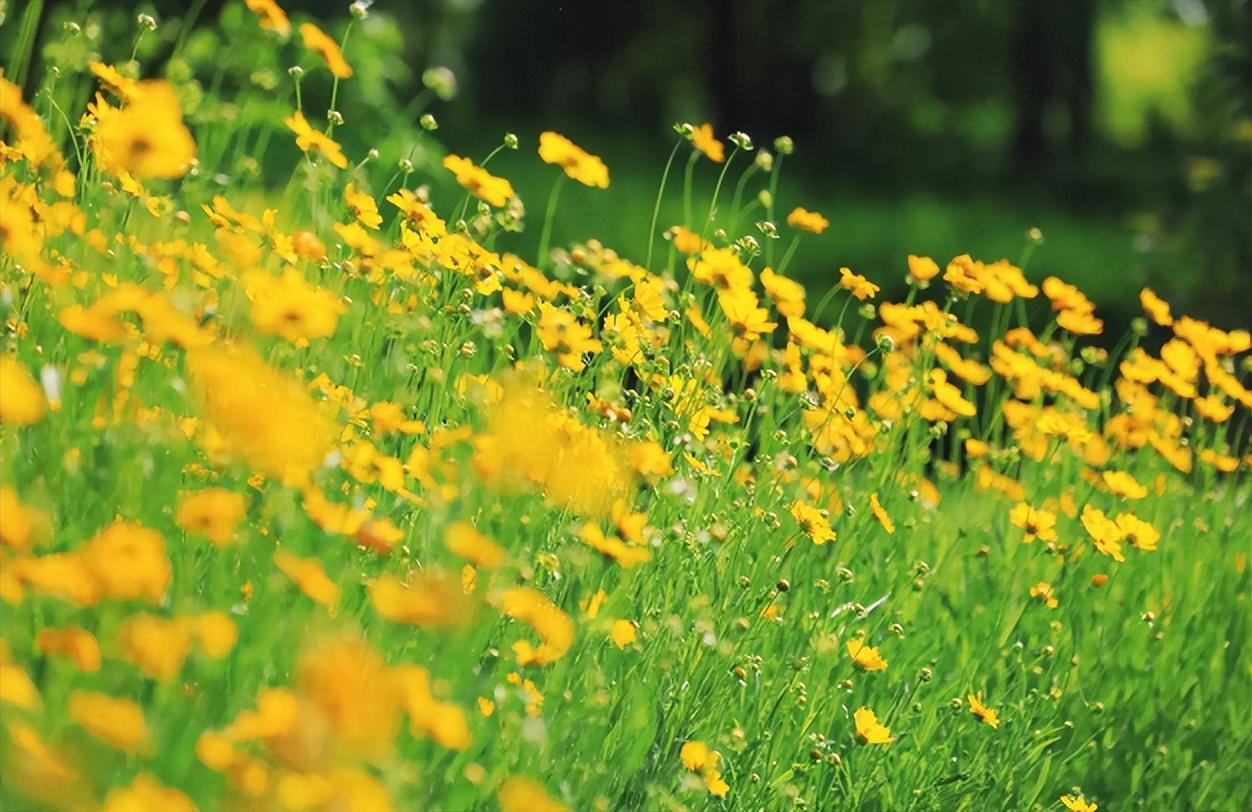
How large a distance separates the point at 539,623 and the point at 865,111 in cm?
1769

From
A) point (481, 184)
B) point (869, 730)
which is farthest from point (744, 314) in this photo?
point (869, 730)

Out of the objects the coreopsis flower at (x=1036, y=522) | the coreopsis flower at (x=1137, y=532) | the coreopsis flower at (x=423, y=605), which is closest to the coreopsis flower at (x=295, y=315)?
the coreopsis flower at (x=423, y=605)

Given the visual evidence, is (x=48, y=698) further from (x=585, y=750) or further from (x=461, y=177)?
(x=461, y=177)

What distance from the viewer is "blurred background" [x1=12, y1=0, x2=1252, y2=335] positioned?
6672 millimetres

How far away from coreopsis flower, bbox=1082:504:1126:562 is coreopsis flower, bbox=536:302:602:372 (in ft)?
3.00

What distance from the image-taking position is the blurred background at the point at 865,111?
21.9 feet

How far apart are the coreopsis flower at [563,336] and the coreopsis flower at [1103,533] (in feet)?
3.00

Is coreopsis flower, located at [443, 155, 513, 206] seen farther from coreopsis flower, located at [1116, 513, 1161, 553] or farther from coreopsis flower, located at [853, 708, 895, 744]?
coreopsis flower, located at [1116, 513, 1161, 553]

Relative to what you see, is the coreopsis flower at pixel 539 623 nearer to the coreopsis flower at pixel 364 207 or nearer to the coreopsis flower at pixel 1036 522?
the coreopsis flower at pixel 364 207

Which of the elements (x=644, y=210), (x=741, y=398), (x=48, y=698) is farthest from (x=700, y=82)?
(x=48, y=698)

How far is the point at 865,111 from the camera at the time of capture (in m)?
18.8

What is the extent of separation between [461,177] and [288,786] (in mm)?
1431

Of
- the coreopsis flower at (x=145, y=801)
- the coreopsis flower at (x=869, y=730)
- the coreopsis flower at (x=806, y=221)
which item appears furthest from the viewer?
the coreopsis flower at (x=806, y=221)

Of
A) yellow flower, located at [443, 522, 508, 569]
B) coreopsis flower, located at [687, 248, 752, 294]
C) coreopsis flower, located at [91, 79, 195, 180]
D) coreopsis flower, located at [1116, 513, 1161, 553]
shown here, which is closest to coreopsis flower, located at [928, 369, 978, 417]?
coreopsis flower, located at [1116, 513, 1161, 553]
